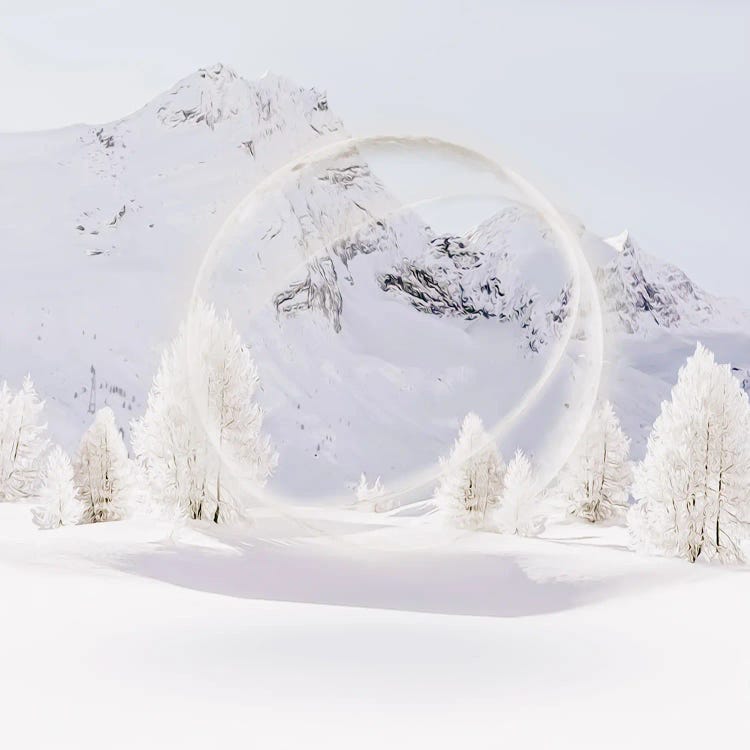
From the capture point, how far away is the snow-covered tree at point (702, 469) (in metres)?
19.3

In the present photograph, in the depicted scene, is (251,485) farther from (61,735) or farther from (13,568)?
(61,735)

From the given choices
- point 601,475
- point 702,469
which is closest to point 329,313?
point 601,475

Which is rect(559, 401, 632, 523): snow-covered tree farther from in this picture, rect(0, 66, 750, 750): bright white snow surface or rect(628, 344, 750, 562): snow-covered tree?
rect(628, 344, 750, 562): snow-covered tree

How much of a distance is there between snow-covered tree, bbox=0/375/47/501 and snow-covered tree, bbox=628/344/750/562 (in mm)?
27051

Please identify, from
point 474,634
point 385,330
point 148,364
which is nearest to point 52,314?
point 148,364

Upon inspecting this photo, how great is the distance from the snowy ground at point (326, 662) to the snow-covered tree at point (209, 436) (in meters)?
3.25

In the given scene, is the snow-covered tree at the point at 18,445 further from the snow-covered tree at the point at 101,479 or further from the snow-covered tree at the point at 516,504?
the snow-covered tree at the point at 516,504

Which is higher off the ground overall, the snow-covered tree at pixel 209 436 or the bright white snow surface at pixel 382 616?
the snow-covered tree at pixel 209 436

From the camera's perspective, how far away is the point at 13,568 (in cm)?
1279

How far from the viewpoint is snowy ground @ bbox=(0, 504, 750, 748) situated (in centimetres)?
612

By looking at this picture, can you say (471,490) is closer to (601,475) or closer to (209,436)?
(601,475)

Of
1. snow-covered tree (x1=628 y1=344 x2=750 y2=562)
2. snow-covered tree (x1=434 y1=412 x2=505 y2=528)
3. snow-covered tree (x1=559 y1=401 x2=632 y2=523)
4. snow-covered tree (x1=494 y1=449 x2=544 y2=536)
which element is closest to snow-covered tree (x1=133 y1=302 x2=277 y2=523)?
snow-covered tree (x1=434 y1=412 x2=505 y2=528)

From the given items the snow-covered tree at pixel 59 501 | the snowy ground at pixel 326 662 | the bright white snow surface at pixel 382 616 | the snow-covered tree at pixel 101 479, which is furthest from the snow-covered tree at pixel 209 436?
the snow-covered tree at pixel 101 479

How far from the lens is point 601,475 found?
34.2 m
